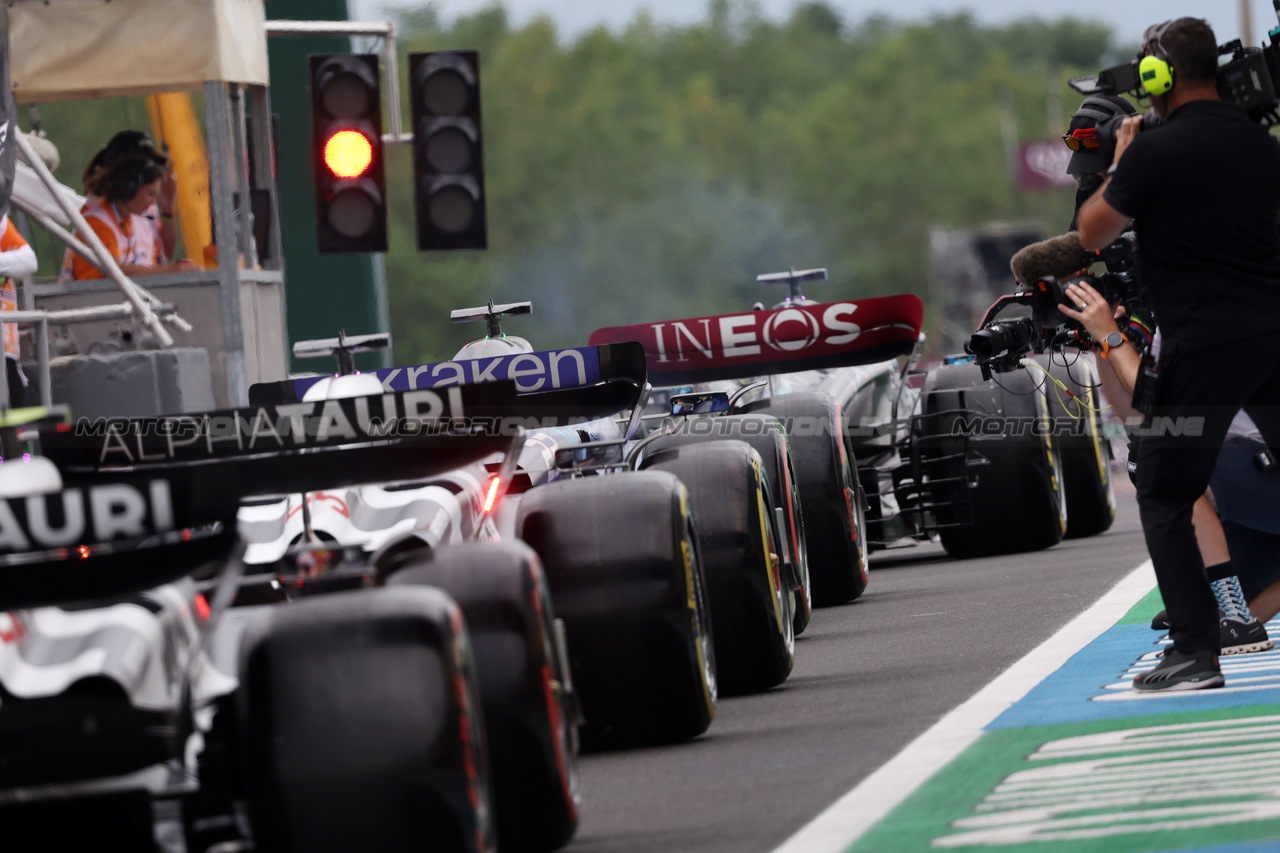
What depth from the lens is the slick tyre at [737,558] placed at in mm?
6824

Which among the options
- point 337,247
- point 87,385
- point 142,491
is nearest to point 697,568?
point 142,491

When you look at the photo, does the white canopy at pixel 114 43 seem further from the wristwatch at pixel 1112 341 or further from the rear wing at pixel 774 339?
the wristwatch at pixel 1112 341

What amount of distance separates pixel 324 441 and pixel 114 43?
284 inches

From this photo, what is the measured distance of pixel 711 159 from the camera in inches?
3989

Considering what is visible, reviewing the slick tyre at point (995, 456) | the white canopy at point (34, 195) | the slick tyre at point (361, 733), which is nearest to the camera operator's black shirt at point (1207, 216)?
the slick tyre at point (361, 733)

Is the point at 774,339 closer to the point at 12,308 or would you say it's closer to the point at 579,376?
the point at 579,376

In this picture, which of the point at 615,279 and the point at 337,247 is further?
the point at 615,279

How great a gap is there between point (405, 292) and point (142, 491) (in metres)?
80.7

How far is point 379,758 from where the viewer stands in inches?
143

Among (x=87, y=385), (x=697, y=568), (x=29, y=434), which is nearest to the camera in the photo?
(x=29, y=434)

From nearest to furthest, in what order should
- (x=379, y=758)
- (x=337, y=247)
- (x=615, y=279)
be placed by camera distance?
(x=379, y=758), (x=337, y=247), (x=615, y=279)

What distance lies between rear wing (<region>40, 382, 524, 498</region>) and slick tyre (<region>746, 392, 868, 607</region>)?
4.30 metres

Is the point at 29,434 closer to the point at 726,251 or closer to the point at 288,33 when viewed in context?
the point at 288,33

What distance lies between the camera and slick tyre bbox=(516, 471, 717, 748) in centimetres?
574
